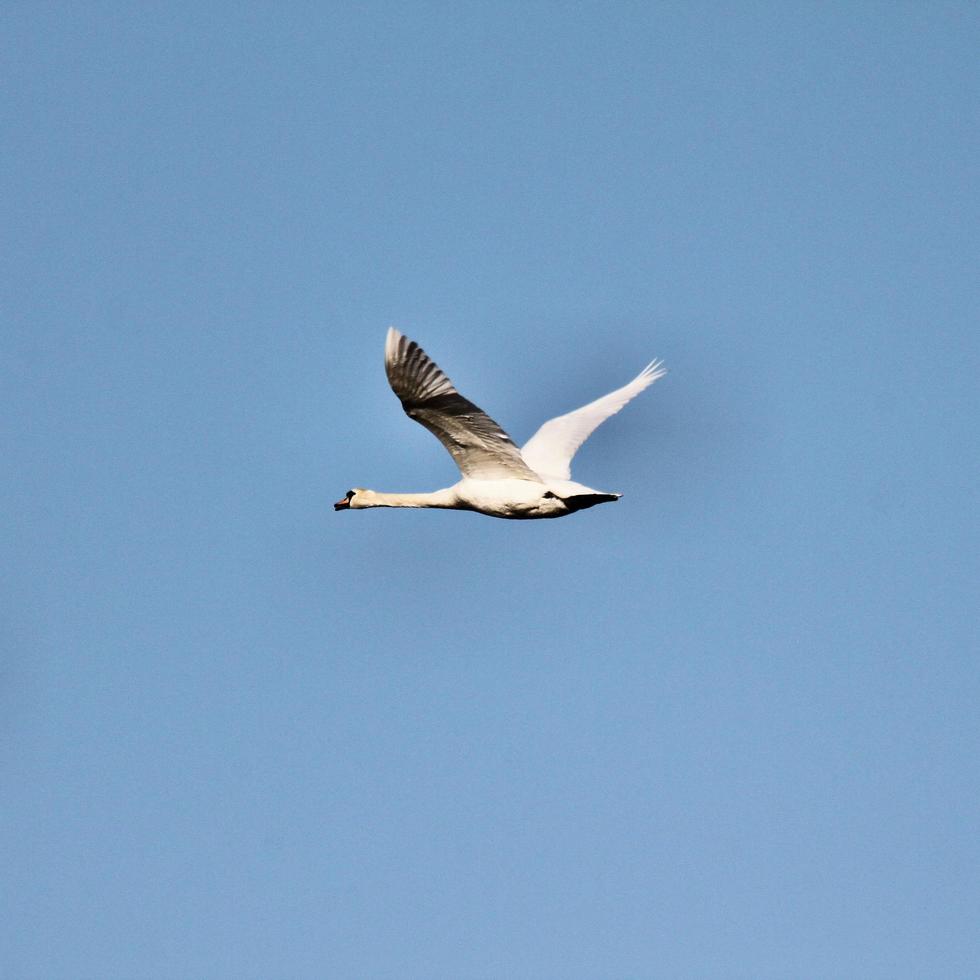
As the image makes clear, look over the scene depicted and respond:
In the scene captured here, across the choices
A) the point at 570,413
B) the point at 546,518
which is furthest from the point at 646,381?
the point at 546,518

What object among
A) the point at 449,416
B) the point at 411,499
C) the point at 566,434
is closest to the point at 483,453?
the point at 449,416

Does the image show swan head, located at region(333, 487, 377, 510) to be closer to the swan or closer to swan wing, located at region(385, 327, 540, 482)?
the swan

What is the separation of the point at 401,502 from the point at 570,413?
500 centimetres

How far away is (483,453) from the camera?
32.9 meters

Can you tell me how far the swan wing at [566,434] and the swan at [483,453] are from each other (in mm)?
18

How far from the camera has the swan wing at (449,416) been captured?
29844 mm

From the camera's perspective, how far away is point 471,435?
32281 mm

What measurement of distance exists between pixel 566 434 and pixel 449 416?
6.87 m

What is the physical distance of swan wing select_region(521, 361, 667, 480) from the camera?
36906 mm

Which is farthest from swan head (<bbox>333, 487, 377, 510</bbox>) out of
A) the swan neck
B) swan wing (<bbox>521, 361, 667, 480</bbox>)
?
swan wing (<bbox>521, 361, 667, 480</bbox>)

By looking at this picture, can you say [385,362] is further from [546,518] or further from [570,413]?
[570,413]

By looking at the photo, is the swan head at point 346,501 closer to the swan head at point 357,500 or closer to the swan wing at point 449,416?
the swan head at point 357,500

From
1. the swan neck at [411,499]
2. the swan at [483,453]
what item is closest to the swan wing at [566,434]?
the swan at [483,453]

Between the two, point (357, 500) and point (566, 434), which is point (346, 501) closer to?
point (357, 500)
